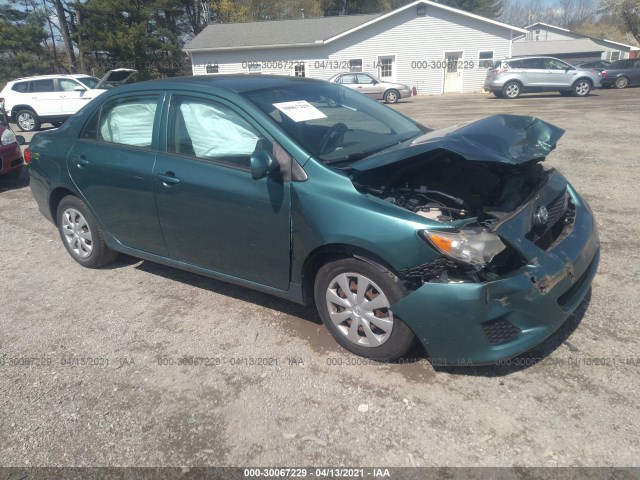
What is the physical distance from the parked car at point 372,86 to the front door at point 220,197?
61.6ft

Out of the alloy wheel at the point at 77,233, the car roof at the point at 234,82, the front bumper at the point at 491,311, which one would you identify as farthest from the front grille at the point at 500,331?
the alloy wheel at the point at 77,233

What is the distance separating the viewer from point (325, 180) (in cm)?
297

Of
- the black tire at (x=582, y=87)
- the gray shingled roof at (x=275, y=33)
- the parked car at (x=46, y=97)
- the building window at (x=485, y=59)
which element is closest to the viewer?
the parked car at (x=46, y=97)

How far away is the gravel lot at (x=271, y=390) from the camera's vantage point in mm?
2441

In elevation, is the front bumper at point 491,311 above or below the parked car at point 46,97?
below

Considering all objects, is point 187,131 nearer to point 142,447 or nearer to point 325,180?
point 325,180

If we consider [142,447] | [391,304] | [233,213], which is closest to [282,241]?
[233,213]

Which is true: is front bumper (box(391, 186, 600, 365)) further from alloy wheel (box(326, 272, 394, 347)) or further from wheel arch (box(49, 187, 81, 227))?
wheel arch (box(49, 187, 81, 227))

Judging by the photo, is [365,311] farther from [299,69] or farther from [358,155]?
[299,69]

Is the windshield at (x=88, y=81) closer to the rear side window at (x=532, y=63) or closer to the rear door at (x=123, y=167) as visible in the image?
the rear door at (x=123, y=167)

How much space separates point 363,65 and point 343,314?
90.7 ft

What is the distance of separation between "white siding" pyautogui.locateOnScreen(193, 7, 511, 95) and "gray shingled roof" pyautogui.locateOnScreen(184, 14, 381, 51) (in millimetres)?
656

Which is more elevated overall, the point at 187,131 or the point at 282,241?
the point at 187,131

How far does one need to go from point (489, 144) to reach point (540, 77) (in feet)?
66.8
